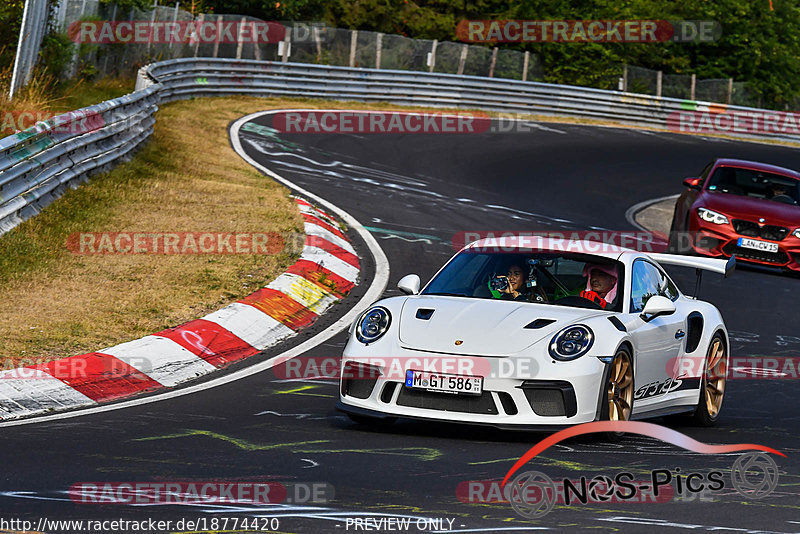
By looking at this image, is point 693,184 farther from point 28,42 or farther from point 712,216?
point 28,42

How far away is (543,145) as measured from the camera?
29984 mm

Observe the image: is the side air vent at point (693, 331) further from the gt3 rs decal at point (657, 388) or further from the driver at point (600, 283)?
the driver at point (600, 283)

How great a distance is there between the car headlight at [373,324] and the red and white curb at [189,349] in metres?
1.50

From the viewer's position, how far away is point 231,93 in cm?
3123

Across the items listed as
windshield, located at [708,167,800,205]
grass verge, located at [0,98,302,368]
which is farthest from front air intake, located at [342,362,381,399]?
Result: windshield, located at [708,167,800,205]

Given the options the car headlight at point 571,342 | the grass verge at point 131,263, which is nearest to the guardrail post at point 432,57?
the grass verge at point 131,263

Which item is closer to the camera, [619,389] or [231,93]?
[619,389]

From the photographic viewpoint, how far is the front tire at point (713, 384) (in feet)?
30.0

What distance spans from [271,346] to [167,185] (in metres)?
7.28

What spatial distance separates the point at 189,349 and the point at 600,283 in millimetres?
3140

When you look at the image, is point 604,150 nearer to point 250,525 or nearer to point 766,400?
point 766,400

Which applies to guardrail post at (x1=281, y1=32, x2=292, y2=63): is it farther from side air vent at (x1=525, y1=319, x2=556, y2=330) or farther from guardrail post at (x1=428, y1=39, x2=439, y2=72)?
side air vent at (x1=525, y1=319, x2=556, y2=330)

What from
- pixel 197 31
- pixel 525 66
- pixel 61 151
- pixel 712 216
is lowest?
pixel 712 216

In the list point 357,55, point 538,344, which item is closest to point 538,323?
point 538,344
